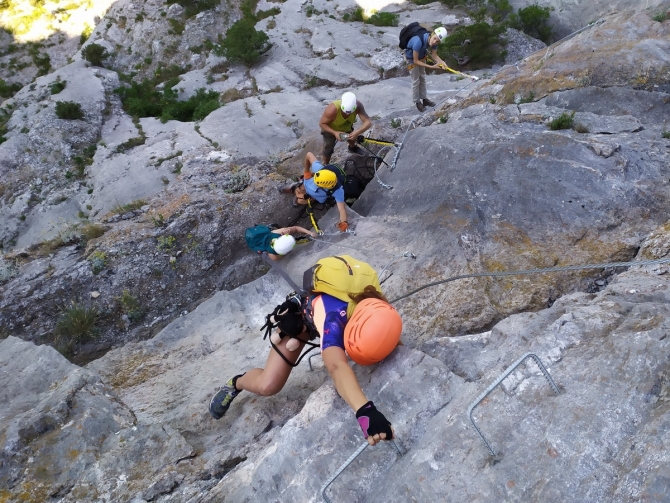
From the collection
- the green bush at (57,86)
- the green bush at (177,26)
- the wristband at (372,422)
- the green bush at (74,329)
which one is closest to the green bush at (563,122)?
the wristband at (372,422)

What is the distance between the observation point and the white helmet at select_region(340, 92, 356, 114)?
7.93 metres

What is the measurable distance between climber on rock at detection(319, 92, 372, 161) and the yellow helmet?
4.15 feet

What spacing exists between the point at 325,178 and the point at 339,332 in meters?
4.42

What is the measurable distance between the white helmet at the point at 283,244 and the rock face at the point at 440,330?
1.40 ft

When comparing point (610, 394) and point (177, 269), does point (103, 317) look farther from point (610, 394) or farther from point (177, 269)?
point (610, 394)

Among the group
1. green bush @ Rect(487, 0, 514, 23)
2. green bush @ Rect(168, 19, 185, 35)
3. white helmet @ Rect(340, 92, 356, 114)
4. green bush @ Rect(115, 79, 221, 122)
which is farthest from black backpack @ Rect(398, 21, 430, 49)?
green bush @ Rect(168, 19, 185, 35)

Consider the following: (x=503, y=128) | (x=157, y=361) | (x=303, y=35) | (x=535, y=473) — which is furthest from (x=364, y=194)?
(x=303, y=35)

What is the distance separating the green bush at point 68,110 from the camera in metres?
17.2

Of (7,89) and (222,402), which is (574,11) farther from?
(7,89)

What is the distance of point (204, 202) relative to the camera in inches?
350

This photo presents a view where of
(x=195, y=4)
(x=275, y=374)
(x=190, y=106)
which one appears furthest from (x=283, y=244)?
(x=195, y=4)

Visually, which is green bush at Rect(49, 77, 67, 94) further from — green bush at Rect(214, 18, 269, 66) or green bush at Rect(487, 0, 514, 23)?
green bush at Rect(487, 0, 514, 23)

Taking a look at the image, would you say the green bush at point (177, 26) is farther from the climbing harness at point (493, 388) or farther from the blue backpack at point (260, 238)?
the climbing harness at point (493, 388)

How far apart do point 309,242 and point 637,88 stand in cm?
616
